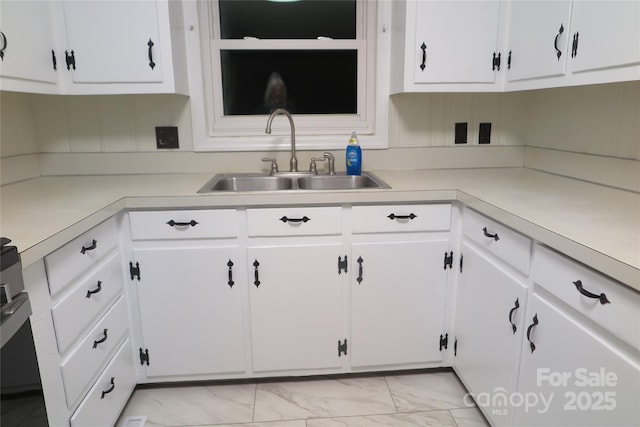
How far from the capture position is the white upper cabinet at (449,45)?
6.29ft

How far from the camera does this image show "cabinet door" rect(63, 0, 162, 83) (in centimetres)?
181

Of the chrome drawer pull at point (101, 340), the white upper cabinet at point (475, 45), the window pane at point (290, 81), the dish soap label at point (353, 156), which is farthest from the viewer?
the window pane at point (290, 81)

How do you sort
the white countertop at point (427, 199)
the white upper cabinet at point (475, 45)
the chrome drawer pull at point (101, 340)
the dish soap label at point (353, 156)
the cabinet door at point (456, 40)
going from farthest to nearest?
the dish soap label at point (353, 156), the cabinet door at point (456, 40), the white upper cabinet at point (475, 45), the chrome drawer pull at point (101, 340), the white countertop at point (427, 199)

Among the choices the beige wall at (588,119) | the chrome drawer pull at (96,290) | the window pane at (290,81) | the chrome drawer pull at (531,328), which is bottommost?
the chrome drawer pull at (531,328)

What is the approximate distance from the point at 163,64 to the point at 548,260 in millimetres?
1704

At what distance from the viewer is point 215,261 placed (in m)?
1.75

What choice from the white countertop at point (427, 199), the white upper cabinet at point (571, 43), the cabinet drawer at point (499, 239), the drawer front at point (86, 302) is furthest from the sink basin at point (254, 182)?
the white upper cabinet at point (571, 43)

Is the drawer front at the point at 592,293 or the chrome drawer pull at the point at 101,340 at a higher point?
the drawer front at the point at 592,293

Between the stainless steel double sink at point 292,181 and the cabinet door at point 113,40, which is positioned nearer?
the cabinet door at point 113,40

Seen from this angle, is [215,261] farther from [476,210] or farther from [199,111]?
[476,210]

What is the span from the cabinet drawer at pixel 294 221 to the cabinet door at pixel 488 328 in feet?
1.88

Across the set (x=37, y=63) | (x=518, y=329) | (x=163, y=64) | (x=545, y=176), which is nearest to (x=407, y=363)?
(x=518, y=329)

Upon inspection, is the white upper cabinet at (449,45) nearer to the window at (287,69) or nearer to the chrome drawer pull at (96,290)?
the window at (287,69)

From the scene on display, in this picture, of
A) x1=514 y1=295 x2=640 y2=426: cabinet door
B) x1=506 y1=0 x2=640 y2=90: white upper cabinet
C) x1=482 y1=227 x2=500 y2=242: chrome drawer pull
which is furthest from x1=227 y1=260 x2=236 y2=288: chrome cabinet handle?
x1=506 y1=0 x2=640 y2=90: white upper cabinet
